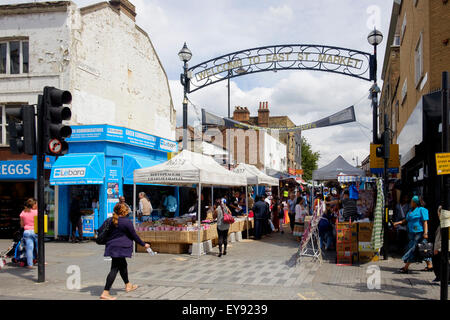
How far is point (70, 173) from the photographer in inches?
597

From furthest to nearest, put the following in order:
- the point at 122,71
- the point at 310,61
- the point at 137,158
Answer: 1. the point at 122,71
2. the point at 137,158
3. the point at 310,61

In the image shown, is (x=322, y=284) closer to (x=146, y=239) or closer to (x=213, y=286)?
(x=213, y=286)

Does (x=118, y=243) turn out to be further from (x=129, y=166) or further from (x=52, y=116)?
(x=129, y=166)

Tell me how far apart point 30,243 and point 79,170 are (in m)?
5.27

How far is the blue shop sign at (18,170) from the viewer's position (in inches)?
634

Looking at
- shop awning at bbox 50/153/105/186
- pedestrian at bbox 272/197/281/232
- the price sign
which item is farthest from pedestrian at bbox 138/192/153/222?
the price sign

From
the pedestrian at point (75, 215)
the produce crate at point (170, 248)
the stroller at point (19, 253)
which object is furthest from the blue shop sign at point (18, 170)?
the produce crate at point (170, 248)

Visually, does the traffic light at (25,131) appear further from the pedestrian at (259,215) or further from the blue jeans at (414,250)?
the pedestrian at (259,215)

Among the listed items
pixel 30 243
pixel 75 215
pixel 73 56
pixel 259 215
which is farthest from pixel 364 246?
pixel 73 56

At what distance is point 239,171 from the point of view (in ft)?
61.3

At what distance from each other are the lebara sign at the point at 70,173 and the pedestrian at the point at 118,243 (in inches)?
336

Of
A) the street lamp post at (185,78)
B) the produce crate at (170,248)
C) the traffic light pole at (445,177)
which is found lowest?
the produce crate at (170,248)

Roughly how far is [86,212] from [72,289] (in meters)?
8.42
